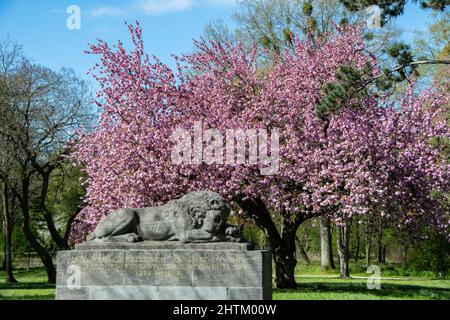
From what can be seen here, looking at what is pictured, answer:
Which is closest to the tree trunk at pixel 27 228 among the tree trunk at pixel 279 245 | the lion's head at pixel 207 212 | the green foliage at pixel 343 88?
the tree trunk at pixel 279 245

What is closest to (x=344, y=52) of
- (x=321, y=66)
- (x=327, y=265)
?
(x=321, y=66)

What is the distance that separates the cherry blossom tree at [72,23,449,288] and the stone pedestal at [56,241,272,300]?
24.0ft

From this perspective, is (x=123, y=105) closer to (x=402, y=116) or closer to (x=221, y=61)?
(x=221, y=61)

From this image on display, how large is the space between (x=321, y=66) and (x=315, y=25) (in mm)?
14029

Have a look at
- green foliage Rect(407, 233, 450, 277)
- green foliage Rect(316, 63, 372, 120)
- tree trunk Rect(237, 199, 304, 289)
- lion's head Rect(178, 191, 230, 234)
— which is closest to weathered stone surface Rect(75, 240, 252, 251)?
lion's head Rect(178, 191, 230, 234)

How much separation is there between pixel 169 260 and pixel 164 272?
243 mm

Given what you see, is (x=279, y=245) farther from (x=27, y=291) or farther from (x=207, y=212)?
(x=207, y=212)

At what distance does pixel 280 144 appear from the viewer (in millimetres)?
20203

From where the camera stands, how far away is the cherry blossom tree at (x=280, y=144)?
1897 cm

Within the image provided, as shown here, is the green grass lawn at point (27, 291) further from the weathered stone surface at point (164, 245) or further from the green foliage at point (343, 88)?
the green foliage at point (343, 88)

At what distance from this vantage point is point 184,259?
1166 centimetres

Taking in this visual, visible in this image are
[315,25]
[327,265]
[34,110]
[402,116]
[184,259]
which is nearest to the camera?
[184,259]

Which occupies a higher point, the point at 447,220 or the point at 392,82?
the point at 392,82

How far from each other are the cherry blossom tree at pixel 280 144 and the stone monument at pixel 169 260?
22.5 ft
